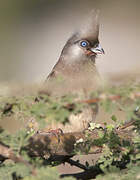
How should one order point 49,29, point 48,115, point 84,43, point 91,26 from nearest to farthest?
point 48,115, point 91,26, point 84,43, point 49,29

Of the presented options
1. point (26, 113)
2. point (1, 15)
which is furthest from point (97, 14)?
point (1, 15)

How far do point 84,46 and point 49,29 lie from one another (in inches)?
289

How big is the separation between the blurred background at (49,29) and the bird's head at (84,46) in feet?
12.2

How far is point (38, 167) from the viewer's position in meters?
1.41

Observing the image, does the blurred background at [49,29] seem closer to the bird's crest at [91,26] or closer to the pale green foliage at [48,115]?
the bird's crest at [91,26]

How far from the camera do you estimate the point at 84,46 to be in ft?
10.5

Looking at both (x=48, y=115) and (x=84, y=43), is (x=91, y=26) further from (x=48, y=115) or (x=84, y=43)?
(x=48, y=115)

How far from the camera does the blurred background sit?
8328 mm

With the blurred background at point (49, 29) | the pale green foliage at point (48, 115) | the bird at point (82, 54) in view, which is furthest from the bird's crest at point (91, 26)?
the blurred background at point (49, 29)

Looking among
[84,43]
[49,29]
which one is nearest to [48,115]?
[84,43]

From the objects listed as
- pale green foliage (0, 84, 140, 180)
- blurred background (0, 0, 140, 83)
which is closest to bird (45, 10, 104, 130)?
pale green foliage (0, 84, 140, 180)

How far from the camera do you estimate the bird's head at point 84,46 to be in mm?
3066

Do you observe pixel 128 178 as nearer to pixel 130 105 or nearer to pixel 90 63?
pixel 130 105

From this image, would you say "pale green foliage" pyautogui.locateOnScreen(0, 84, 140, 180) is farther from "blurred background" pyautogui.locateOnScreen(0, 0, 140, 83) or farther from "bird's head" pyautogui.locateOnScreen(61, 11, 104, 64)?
"blurred background" pyautogui.locateOnScreen(0, 0, 140, 83)
